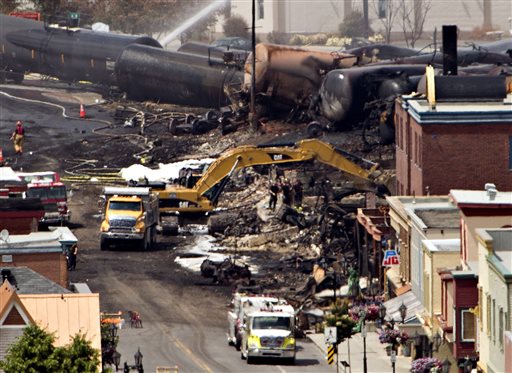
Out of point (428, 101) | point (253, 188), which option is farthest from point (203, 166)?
point (428, 101)

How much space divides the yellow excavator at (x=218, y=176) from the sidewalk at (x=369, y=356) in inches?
905

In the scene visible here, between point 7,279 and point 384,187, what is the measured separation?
35283 millimetres

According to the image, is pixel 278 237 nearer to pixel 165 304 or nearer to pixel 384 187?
pixel 384 187

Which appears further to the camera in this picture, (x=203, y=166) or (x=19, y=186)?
(x=203, y=166)

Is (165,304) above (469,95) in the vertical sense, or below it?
below

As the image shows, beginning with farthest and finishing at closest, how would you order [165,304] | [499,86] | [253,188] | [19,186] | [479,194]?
[253,188]
[19,186]
[499,86]
[165,304]
[479,194]

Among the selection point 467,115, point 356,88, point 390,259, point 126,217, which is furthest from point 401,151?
point 356,88

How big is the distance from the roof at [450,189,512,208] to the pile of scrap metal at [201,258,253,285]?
595 inches

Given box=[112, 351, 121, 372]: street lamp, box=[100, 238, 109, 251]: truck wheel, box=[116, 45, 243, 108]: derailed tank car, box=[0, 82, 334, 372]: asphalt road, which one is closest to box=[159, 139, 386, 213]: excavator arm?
box=[0, 82, 334, 372]: asphalt road

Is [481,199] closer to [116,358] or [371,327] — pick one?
[371,327]

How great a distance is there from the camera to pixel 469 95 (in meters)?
87.9

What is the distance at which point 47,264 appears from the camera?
6794 cm

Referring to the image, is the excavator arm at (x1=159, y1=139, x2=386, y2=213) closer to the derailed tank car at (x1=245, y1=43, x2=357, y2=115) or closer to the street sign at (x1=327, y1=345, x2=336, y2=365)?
the derailed tank car at (x1=245, y1=43, x2=357, y2=115)

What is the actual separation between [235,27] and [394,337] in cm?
12702
